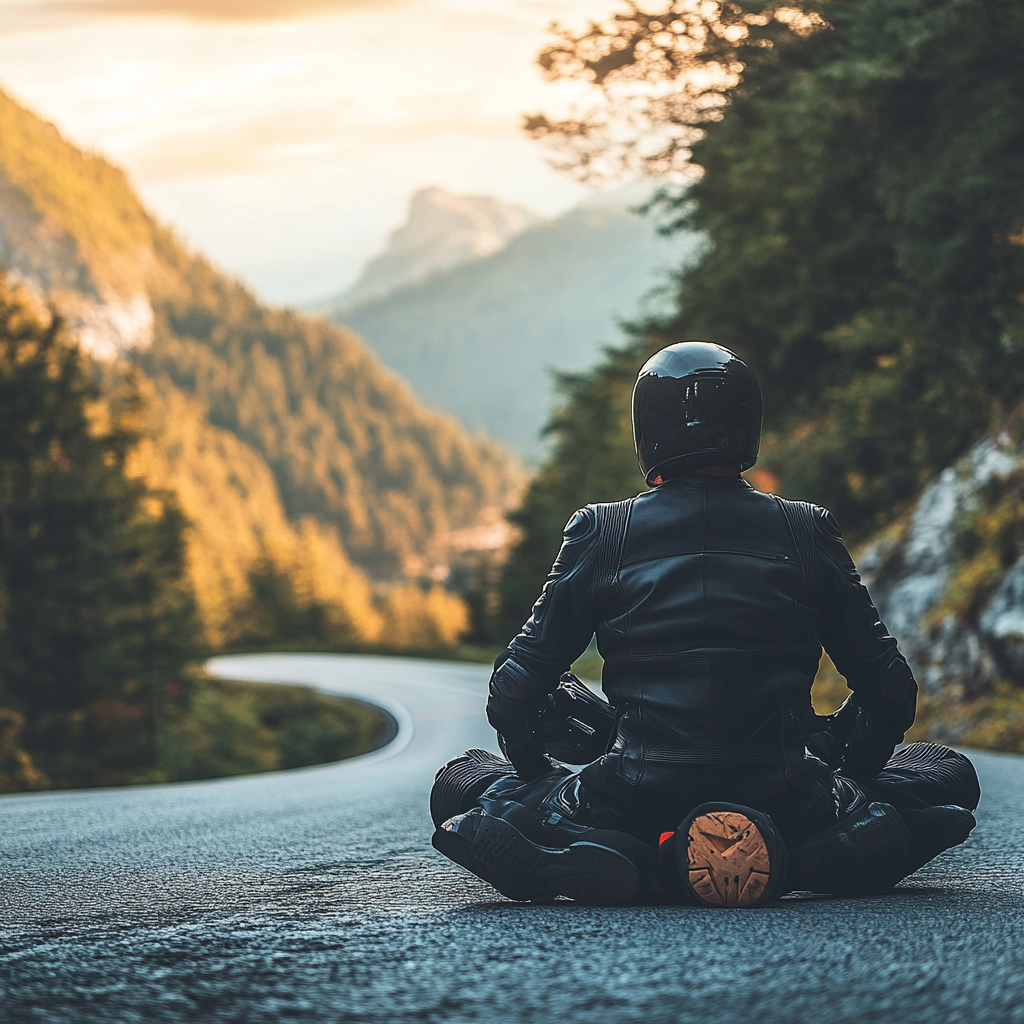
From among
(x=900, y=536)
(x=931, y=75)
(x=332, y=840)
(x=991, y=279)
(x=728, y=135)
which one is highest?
(x=728, y=135)

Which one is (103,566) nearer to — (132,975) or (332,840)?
(332,840)

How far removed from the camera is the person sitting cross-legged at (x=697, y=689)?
2771mm

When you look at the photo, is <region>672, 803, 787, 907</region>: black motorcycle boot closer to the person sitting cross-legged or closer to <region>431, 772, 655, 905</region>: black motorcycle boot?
the person sitting cross-legged

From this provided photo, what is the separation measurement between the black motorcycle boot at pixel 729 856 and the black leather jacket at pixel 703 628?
208mm

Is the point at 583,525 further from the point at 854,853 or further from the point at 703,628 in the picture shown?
the point at 854,853

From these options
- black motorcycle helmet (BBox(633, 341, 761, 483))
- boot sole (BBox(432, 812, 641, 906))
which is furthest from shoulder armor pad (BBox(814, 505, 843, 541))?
boot sole (BBox(432, 812, 641, 906))

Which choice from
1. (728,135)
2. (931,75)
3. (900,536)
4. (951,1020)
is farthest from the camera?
(728,135)

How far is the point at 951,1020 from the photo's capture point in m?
1.74

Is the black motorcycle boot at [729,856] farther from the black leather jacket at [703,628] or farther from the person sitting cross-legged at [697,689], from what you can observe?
the black leather jacket at [703,628]

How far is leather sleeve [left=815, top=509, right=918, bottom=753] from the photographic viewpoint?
9.59ft

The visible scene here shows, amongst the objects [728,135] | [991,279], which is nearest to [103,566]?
[728,135]

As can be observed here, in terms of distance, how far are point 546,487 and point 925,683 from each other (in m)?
37.0

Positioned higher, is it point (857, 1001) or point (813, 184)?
point (813, 184)

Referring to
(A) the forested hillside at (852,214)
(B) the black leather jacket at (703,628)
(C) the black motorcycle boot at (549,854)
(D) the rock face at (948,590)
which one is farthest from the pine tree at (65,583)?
(B) the black leather jacket at (703,628)
